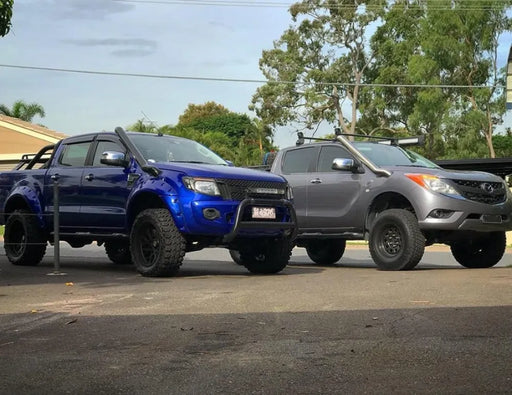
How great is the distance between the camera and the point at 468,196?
458 inches

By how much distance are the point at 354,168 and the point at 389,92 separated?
43.7 metres

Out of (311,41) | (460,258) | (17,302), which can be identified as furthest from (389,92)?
(17,302)

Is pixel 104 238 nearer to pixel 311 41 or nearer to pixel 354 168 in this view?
pixel 354 168

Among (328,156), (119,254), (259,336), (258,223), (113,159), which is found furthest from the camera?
(119,254)

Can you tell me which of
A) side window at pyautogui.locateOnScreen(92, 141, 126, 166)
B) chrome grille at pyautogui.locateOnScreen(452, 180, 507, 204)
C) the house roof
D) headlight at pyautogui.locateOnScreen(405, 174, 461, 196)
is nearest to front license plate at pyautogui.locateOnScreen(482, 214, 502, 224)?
chrome grille at pyautogui.locateOnScreen(452, 180, 507, 204)

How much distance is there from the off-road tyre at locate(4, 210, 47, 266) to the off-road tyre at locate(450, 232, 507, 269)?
20.2 ft

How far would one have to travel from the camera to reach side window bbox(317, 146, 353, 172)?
1317 centimetres

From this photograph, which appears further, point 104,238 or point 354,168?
point 354,168

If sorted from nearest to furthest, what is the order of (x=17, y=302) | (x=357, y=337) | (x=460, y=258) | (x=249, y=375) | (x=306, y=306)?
(x=249, y=375) < (x=357, y=337) < (x=306, y=306) < (x=17, y=302) < (x=460, y=258)

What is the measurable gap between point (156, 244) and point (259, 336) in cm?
477

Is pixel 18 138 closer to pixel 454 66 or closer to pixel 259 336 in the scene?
pixel 454 66

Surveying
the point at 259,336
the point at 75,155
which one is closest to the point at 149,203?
the point at 75,155

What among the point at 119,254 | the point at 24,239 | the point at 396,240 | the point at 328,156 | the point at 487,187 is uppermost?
the point at 328,156

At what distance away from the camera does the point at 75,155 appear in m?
12.5
